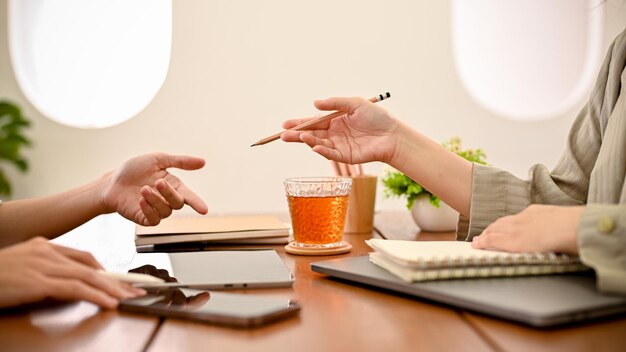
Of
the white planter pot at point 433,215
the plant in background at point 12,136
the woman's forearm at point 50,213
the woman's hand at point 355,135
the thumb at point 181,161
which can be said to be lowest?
the plant in background at point 12,136

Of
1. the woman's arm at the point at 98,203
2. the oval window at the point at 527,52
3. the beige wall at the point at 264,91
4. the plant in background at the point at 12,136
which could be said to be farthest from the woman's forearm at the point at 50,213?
the oval window at the point at 527,52

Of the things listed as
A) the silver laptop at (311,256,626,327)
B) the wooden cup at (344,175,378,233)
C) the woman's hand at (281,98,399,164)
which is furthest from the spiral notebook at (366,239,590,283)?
the wooden cup at (344,175,378,233)

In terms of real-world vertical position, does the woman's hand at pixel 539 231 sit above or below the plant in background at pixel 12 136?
above

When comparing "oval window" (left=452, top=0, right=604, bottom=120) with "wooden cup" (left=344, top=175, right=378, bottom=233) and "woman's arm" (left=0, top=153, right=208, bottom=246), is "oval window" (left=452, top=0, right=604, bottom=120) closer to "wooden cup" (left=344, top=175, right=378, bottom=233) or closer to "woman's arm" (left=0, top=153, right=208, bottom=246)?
"wooden cup" (left=344, top=175, right=378, bottom=233)

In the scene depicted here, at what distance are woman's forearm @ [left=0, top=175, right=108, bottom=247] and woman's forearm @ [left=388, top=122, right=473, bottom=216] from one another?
63cm

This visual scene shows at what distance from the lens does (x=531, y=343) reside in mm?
650

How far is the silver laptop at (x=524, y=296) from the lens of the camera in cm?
70

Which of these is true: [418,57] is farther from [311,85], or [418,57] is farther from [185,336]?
[185,336]

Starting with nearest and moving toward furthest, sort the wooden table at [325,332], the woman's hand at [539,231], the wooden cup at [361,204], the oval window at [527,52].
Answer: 1. the wooden table at [325,332]
2. the woman's hand at [539,231]
3. the wooden cup at [361,204]
4. the oval window at [527,52]

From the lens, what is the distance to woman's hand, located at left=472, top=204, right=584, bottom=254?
87cm

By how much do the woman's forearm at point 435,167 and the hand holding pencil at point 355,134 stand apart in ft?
0.07

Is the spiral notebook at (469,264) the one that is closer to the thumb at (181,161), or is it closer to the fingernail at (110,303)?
the fingernail at (110,303)

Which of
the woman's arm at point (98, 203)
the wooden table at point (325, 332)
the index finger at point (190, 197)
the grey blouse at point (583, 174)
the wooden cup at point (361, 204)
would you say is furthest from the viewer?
the wooden cup at point (361, 204)

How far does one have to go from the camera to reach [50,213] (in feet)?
4.66
